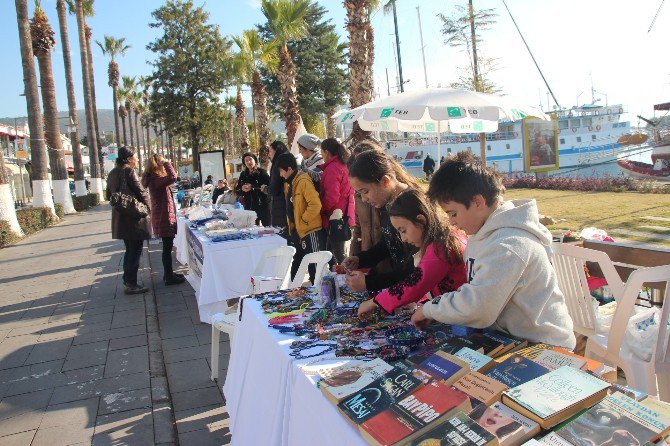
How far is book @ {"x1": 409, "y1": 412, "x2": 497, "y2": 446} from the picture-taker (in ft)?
4.09

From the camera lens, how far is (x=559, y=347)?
1999 mm

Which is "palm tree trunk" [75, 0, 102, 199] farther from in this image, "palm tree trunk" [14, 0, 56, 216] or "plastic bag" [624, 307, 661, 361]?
"plastic bag" [624, 307, 661, 361]

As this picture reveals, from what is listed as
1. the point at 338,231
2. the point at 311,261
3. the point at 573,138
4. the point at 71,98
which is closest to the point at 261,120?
the point at 71,98

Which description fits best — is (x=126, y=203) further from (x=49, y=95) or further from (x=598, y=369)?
(x=49, y=95)

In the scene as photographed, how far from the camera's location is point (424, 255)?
99.2 inches

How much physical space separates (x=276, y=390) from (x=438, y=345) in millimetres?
727

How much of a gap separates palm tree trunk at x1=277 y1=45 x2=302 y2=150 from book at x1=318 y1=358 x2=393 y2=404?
1512cm

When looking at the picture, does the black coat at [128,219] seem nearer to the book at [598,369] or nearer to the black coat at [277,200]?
the black coat at [277,200]

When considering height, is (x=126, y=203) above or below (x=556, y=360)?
above

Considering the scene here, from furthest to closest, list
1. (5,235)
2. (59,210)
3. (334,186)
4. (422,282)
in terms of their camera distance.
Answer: (59,210) → (5,235) → (334,186) → (422,282)

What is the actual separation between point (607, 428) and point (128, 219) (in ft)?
21.3

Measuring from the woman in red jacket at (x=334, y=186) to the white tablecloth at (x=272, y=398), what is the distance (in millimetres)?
2468

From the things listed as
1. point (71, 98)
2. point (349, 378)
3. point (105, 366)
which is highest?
point (71, 98)

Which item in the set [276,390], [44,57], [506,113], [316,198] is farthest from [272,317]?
[44,57]
